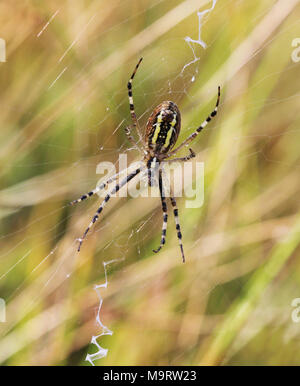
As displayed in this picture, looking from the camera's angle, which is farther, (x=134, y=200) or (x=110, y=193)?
(x=110, y=193)

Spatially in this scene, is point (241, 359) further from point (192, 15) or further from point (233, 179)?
point (192, 15)


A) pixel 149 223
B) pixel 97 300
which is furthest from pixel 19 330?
pixel 149 223

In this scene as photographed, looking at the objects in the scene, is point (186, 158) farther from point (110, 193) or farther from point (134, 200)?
point (110, 193)

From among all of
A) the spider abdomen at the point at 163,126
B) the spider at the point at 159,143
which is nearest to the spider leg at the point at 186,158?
the spider at the point at 159,143

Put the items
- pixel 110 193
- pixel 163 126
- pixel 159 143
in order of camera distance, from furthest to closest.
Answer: pixel 110 193 < pixel 159 143 < pixel 163 126

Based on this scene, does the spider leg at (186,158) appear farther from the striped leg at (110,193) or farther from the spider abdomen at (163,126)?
the striped leg at (110,193)

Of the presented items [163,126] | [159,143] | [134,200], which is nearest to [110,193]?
[134,200]

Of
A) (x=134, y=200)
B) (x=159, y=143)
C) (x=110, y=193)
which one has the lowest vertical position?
(x=134, y=200)

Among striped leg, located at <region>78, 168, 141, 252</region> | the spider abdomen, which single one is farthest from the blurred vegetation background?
the spider abdomen
